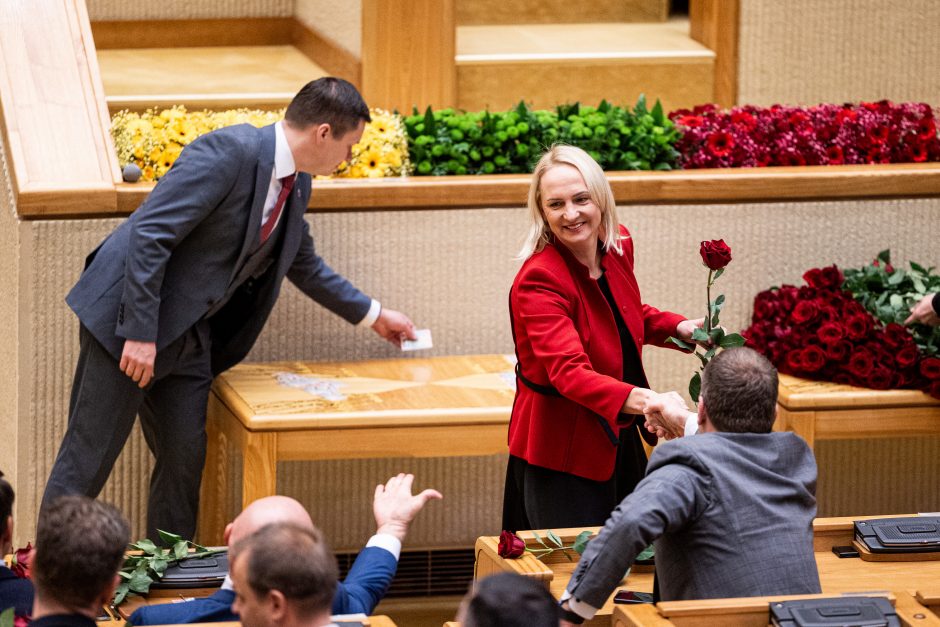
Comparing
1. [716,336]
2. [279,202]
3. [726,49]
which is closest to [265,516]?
[716,336]

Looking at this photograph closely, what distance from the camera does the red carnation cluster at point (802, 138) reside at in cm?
496

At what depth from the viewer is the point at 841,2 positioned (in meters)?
6.98

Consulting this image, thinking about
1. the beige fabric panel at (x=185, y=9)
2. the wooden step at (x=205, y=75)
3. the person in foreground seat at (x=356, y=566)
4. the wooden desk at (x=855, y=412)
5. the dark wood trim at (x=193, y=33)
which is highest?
the beige fabric panel at (x=185, y=9)

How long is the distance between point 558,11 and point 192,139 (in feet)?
13.2

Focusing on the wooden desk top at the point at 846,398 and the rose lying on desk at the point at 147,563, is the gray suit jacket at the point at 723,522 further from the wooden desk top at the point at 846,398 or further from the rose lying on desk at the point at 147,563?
the wooden desk top at the point at 846,398

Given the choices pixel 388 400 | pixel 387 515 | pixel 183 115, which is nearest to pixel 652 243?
pixel 388 400

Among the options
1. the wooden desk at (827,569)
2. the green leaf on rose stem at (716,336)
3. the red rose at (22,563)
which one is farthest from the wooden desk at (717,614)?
the red rose at (22,563)

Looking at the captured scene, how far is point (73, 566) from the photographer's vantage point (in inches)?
93.7

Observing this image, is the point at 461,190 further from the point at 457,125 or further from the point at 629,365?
the point at 629,365

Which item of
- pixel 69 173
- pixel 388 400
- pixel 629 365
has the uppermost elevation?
pixel 69 173

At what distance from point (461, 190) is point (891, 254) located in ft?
4.73

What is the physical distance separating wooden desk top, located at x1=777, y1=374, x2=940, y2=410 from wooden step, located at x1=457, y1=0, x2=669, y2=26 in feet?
13.6

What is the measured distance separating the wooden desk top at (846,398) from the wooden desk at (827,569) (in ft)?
3.12

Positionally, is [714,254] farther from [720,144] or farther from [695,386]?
[720,144]
